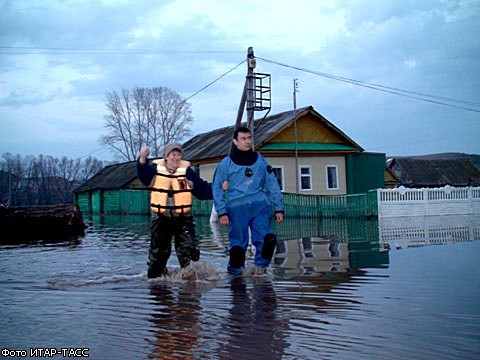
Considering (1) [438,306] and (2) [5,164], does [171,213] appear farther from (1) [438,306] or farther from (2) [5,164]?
(2) [5,164]

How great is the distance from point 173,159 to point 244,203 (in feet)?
3.10

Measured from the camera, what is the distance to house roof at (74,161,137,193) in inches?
1566

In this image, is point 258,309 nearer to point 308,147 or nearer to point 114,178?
point 308,147

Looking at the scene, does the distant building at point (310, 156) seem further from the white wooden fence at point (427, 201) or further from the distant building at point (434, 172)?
the distant building at point (434, 172)

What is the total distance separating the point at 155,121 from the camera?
5975 centimetres

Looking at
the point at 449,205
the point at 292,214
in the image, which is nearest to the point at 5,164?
the point at 292,214

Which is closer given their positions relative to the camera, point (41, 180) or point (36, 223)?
point (36, 223)

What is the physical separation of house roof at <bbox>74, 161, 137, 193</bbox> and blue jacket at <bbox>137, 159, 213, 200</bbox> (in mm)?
32598

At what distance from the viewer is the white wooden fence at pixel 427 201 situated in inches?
764

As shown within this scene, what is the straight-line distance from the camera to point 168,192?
6395mm

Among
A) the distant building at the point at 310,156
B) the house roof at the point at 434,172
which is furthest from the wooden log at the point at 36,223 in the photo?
the house roof at the point at 434,172

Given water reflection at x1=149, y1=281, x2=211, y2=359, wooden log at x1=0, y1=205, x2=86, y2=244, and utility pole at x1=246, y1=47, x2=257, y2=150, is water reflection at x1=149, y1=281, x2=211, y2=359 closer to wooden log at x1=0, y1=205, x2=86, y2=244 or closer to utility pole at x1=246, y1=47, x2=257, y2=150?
wooden log at x1=0, y1=205, x2=86, y2=244

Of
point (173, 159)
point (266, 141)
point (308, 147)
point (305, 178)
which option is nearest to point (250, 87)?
point (266, 141)

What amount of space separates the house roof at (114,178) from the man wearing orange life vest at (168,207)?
108ft
